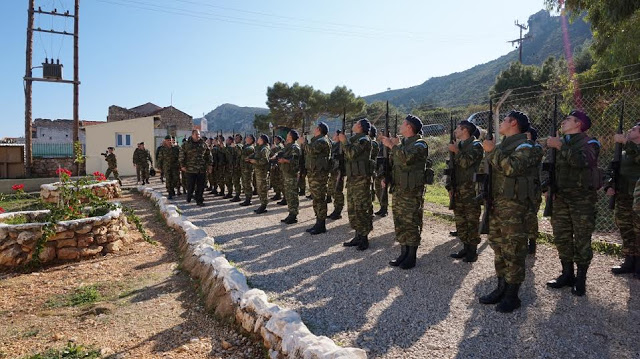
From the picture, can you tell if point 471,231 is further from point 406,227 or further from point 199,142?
point 199,142

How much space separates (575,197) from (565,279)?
840 mm

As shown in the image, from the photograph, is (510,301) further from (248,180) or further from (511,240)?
(248,180)

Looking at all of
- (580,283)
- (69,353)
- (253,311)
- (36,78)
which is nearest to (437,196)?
(580,283)

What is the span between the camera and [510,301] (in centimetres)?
360

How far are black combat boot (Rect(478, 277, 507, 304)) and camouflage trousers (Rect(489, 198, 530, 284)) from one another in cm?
8

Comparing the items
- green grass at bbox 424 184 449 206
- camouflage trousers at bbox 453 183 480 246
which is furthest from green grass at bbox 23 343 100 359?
green grass at bbox 424 184 449 206

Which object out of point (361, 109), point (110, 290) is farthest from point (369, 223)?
point (361, 109)

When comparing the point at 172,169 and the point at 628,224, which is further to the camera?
the point at 172,169

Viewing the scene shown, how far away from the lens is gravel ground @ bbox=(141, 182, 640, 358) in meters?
3.00

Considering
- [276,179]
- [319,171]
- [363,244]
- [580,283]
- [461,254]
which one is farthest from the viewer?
[276,179]

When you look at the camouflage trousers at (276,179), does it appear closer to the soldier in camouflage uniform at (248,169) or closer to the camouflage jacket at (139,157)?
the soldier in camouflage uniform at (248,169)

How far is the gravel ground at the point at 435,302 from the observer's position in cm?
300

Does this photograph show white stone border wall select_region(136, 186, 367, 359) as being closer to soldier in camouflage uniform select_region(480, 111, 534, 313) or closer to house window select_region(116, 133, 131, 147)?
soldier in camouflage uniform select_region(480, 111, 534, 313)

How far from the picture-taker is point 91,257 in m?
6.16
